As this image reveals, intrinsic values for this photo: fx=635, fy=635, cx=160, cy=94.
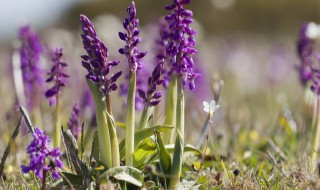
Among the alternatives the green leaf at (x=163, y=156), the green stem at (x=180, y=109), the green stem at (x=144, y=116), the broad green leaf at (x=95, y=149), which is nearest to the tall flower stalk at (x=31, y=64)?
the broad green leaf at (x=95, y=149)

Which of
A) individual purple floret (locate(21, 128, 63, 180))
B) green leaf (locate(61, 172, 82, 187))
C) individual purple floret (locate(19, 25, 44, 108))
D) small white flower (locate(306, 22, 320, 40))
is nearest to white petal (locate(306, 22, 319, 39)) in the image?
small white flower (locate(306, 22, 320, 40))

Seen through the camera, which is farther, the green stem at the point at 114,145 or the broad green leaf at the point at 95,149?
the broad green leaf at the point at 95,149

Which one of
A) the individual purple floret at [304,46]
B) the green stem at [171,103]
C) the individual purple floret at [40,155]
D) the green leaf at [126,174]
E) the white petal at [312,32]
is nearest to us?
the individual purple floret at [40,155]

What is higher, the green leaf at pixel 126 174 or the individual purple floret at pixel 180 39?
the individual purple floret at pixel 180 39

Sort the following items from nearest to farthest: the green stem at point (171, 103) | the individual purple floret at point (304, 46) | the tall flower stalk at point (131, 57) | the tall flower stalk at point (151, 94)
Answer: the tall flower stalk at point (131, 57), the tall flower stalk at point (151, 94), the green stem at point (171, 103), the individual purple floret at point (304, 46)

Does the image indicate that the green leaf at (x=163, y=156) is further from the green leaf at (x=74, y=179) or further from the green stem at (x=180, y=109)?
the green leaf at (x=74, y=179)

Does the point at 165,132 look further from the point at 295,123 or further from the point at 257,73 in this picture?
the point at 257,73

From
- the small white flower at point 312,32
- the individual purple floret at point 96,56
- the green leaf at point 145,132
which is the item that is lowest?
the green leaf at point 145,132
